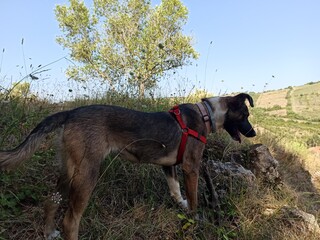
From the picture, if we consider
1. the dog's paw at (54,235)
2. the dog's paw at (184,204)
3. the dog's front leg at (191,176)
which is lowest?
the dog's paw at (184,204)

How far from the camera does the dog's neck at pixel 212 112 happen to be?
156 inches

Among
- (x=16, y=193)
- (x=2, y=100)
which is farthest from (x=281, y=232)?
(x=2, y=100)

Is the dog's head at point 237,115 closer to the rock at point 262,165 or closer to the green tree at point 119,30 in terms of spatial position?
the rock at point 262,165

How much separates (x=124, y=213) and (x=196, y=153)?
3.53 feet

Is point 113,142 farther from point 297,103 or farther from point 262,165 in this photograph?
point 297,103

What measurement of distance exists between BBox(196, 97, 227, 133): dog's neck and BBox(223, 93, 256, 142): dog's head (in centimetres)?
10

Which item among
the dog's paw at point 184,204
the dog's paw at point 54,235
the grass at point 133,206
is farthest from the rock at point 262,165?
the dog's paw at point 54,235

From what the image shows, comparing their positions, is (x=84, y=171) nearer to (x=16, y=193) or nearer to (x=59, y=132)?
(x=59, y=132)

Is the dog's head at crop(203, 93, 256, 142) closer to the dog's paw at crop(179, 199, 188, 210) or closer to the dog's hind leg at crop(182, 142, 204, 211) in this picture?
the dog's hind leg at crop(182, 142, 204, 211)

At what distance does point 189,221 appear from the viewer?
3473 millimetres

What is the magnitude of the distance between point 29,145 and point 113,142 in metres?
0.80

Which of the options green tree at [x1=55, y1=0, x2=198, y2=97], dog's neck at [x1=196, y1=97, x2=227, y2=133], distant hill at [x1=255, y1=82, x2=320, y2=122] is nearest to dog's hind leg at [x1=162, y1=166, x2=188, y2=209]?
dog's neck at [x1=196, y1=97, x2=227, y2=133]

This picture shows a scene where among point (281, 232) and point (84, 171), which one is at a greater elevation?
point (84, 171)

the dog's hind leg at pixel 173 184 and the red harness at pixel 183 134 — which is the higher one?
the red harness at pixel 183 134
